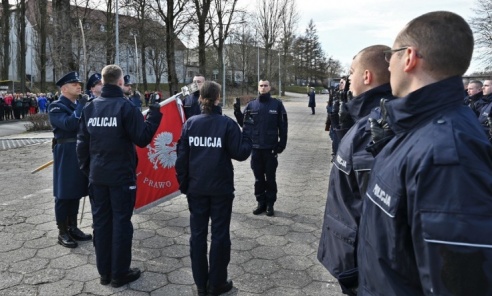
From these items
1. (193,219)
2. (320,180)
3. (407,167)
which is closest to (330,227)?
(407,167)

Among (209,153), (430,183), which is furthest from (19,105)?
(430,183)

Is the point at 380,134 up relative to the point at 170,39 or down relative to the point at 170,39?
down

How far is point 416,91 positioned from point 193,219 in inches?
102

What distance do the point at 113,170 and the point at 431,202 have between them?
311cm

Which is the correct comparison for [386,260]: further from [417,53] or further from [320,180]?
[320,180]

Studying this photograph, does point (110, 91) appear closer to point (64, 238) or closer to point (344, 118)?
point (64, 238)

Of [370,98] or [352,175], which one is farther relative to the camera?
[370,98]

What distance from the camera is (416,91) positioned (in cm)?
145

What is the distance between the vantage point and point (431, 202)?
49.5 inches

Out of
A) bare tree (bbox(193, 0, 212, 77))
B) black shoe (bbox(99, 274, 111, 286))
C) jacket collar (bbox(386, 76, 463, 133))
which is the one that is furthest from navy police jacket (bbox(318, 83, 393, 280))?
bare tree (bbox(193, 0, 212, 77))

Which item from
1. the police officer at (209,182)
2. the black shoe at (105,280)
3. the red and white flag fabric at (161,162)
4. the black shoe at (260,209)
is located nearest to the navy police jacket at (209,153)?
the police officer at (209,182)

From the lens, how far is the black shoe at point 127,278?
3809 millimetres

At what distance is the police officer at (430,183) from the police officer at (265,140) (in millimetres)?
4444

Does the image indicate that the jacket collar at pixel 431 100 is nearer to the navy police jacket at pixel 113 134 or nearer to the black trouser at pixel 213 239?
the black trouser at pixel 213 239
